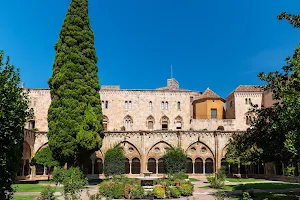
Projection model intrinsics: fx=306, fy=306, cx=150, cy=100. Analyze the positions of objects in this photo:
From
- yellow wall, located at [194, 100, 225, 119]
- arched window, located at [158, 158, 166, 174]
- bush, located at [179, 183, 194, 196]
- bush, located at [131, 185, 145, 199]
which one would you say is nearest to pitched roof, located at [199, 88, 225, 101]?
yellow wall, located at [194, 100, 225, 119]

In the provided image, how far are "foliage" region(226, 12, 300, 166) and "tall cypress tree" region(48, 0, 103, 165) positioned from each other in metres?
10.2

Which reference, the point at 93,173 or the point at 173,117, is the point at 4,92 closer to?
the point at 93,173

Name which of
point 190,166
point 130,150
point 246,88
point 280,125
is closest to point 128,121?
point 130,150

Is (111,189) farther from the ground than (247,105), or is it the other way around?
(247,105)

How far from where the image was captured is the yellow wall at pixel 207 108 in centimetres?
4478

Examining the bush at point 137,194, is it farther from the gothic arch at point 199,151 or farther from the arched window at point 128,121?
the arched window at point 128,121

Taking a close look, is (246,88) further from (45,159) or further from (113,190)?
(113,190)

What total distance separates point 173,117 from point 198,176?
40.2 feet

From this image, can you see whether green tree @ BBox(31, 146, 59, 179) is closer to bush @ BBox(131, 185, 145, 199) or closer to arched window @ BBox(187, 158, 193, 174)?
bush @ BBox(131, 185, 145, 199)

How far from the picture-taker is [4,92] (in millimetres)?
8281

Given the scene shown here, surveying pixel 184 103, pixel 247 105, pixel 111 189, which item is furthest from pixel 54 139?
pixel 247 105

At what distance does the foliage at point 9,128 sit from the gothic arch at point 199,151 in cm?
2517

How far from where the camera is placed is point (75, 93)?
70.3ft

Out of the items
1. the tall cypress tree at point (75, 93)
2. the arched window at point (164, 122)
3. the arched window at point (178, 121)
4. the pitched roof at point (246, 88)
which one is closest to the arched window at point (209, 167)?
→ the arched window at point (178, 121)
